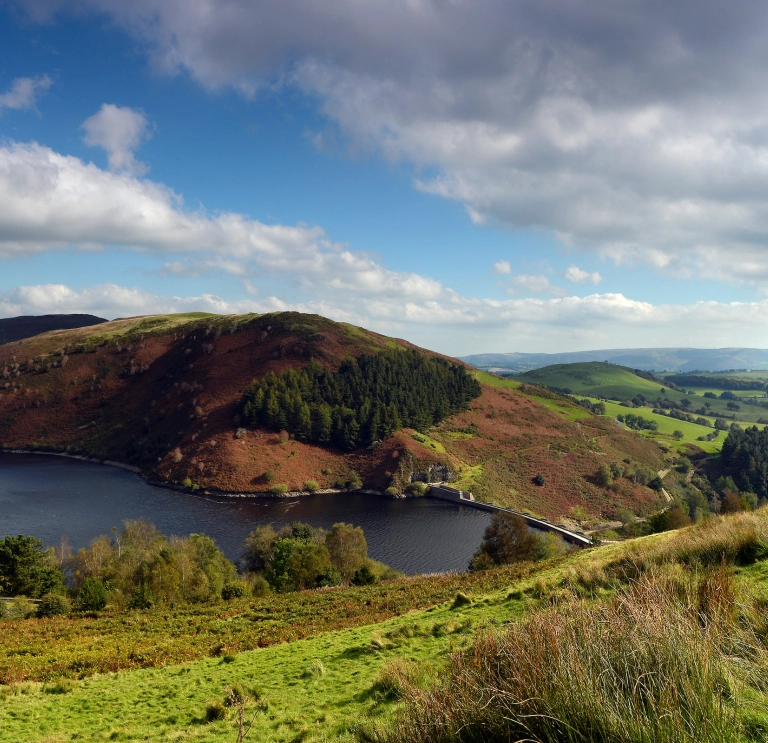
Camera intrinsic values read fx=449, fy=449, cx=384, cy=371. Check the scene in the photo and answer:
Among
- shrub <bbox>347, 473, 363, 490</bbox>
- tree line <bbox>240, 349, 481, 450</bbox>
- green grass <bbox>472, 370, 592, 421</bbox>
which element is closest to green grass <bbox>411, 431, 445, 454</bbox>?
tree line <bbox>240, 349, 481, 450</bbox>

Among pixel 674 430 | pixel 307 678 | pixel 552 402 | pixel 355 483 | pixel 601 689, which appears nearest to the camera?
pixel 601 689

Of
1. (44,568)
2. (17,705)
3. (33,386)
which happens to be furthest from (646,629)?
(33,386)

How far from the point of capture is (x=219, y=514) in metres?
77.1

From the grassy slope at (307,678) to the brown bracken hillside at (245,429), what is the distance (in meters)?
76.7

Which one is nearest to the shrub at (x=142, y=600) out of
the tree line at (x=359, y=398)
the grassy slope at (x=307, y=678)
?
the grassy slope at (x=307, y=678)

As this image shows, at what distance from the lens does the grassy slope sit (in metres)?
10.5

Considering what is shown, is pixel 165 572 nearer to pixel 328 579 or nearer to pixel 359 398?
pixel 328 579

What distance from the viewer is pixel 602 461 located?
10406 centimetres

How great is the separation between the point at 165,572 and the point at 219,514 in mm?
41933

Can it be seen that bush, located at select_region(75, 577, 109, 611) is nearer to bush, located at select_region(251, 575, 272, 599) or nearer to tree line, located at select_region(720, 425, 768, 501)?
bush, located at select_region(251, 575, 272, 599)

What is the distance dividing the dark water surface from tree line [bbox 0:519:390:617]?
1106 cm

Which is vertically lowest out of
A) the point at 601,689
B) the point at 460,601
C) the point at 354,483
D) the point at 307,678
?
the point at 354,483

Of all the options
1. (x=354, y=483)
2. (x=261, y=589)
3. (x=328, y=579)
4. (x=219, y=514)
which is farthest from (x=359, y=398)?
(x=261, y=589)

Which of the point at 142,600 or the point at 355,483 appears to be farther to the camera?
the point at 355,483
